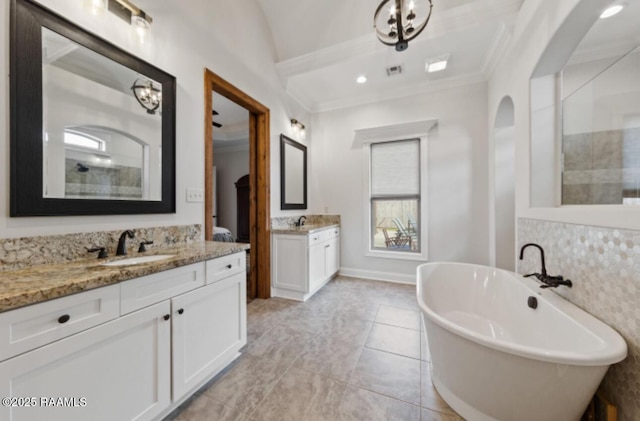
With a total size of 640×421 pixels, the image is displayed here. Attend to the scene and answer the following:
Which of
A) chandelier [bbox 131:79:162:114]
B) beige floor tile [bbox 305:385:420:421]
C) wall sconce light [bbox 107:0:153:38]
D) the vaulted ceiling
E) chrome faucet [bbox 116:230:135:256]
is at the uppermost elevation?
the vaulted ceiling

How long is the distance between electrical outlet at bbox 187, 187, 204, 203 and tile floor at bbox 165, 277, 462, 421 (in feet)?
4.23

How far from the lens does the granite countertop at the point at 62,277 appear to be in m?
0.77

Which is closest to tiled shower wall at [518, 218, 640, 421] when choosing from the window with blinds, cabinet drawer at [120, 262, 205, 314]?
the window with blinds

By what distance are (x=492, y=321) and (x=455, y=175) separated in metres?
1.91

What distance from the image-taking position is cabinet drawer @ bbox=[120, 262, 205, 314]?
41.8 inches

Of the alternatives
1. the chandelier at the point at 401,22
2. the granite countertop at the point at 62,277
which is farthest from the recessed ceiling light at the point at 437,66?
the granite countertop at the point at 62,277

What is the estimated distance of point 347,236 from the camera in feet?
12.6

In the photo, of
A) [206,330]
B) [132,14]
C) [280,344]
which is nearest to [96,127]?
[132,14]

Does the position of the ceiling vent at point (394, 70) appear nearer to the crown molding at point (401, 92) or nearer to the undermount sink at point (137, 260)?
the crown molding at point (401, 92)

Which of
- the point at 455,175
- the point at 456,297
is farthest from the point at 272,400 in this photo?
the point at 455,175

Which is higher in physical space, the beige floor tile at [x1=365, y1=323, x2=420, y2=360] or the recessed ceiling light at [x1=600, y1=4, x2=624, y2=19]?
the recessed ceiling light at [x1=600, y1=4, x2=624, y2=19]

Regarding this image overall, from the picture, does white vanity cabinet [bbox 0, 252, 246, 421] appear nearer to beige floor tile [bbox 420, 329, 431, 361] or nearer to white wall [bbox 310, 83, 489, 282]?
beige floor tile [bbox 420, 329, 431, 361]

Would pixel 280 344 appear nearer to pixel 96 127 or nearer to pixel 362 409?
pixel 362 409

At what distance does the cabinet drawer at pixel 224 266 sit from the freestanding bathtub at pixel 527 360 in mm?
1281
